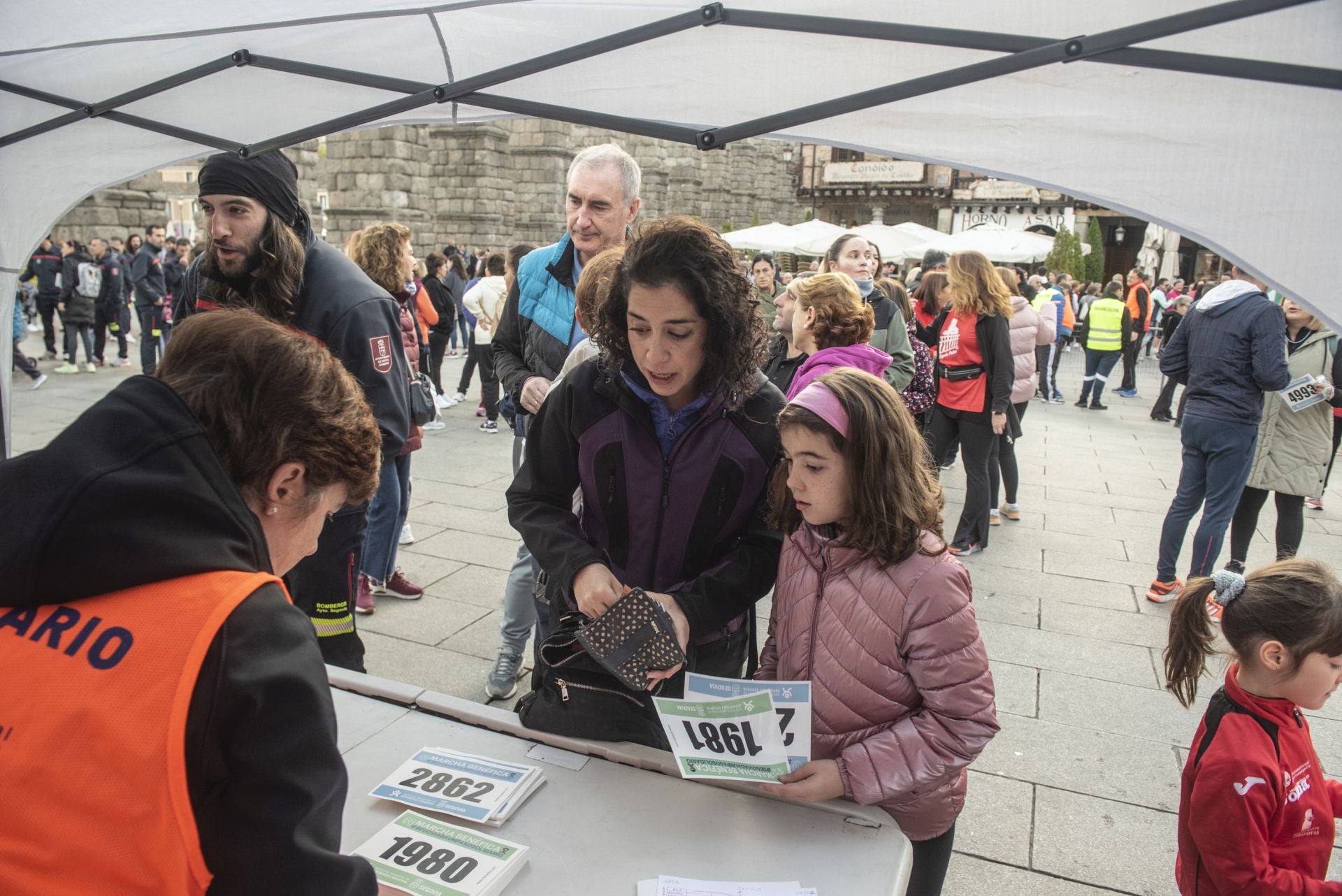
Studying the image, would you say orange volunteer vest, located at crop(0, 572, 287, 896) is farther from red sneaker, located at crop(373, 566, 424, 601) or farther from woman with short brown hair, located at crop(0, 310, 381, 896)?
red sneaker, located at crop(373, 566, 424, 601)

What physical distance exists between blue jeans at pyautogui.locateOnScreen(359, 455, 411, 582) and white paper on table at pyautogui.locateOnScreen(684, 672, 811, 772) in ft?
8.13

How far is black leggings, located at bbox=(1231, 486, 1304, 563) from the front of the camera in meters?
4.95

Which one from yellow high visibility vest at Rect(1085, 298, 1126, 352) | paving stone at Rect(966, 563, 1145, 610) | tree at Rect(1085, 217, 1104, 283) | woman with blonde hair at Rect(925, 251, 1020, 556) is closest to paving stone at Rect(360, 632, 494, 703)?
paving stone at Rect(966, 563, 1145, 610)

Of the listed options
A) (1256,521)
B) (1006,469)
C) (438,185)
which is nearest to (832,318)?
(1256,521)

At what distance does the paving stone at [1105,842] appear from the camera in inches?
103

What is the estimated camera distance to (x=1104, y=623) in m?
4.68

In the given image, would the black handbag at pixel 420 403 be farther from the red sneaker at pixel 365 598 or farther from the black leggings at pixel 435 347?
the black leggings at pixel 435 347

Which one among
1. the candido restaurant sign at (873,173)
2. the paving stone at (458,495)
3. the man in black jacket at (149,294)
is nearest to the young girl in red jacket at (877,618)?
the paving stone at (458,495)

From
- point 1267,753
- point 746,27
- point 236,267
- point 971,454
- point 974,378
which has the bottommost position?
point 971,454

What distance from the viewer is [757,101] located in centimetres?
237

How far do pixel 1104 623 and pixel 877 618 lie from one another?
138 inches

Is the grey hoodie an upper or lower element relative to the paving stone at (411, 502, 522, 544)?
upper

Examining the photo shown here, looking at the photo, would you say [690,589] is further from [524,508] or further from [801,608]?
[524,508]

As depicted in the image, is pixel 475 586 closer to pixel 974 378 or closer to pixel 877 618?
pixel 974 378
